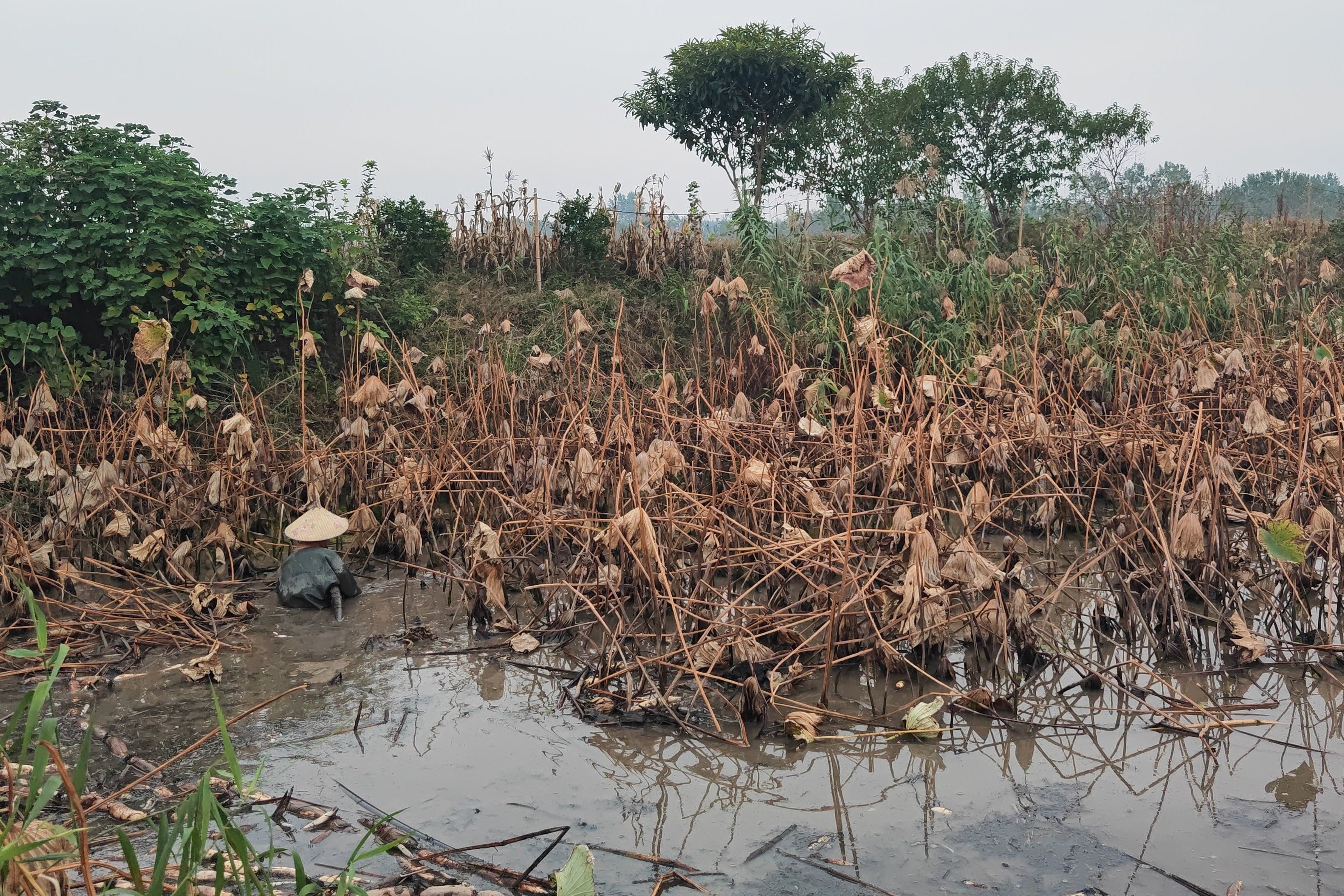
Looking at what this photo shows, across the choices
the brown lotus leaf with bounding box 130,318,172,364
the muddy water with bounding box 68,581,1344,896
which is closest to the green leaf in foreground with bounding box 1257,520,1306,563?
the muddy water with bounding box 68,581,1344,896

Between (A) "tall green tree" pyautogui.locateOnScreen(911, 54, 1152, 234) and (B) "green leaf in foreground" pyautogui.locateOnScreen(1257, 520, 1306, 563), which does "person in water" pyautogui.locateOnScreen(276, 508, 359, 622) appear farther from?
(A) "tall green tree" pyautogui.locateOnScreen(911, 54, 1152, 234)

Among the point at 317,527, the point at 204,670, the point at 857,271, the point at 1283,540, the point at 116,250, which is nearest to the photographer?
the point at 1283,540

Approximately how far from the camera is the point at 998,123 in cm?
1664

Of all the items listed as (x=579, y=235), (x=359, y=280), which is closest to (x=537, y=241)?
(x=579, y=235)

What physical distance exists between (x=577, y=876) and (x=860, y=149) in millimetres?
15432

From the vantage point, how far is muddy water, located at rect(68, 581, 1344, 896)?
93.4 inches

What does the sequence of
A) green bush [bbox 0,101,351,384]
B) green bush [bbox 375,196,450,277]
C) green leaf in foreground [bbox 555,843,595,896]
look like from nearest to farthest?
1. green leaf in foreground [bbox 555,843,595,896]
2. green bush [bbox 0,101,351,384]
3. green bush [bbox 375,196,450,277]

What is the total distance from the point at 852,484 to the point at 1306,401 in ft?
9.42

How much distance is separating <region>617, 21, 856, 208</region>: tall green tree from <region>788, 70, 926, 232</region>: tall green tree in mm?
1555

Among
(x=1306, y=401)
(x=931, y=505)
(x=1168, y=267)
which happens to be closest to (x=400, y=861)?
(x=931, y=505)

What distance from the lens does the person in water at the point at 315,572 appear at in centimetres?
435

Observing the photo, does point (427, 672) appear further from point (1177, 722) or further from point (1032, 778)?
point (1177, 722)

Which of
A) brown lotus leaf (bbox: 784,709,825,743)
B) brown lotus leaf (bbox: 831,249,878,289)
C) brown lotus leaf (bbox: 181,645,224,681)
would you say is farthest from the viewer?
brown lotus leaf (bbox: 831,249,878,289)

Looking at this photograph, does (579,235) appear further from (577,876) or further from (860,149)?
(577,876)
